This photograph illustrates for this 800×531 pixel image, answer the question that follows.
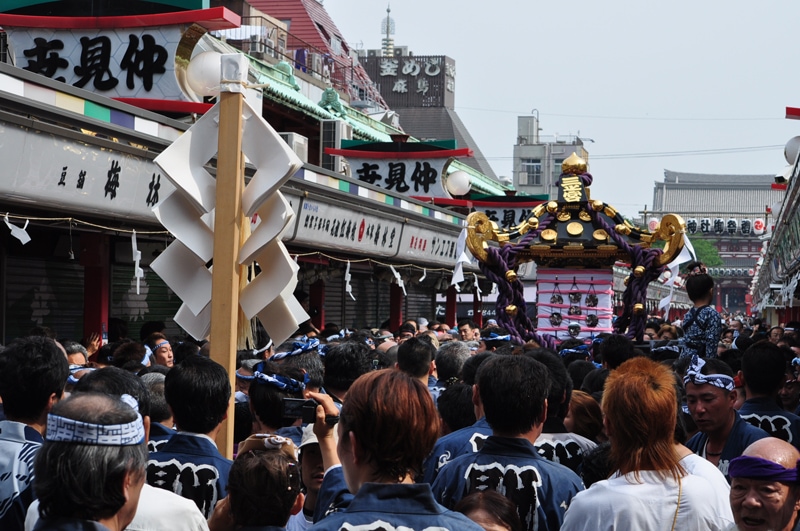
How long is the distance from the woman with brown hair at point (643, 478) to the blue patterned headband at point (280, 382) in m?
1.88

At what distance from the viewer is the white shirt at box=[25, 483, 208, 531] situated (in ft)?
12.2

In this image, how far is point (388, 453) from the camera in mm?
3174

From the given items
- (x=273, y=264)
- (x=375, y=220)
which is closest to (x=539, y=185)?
(x=375, y=220)

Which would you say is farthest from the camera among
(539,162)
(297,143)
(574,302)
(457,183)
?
(539,162)

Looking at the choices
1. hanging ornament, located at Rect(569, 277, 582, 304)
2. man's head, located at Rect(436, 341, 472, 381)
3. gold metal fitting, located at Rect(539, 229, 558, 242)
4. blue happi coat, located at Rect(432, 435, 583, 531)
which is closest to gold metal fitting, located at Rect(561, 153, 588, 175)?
gold metal fitting, located at Rect(539, 229, 558, 242)

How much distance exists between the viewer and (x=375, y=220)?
1869 cm

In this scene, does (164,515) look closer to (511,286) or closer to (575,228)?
(511,286)

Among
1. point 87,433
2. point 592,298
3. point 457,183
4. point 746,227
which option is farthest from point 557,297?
point 746,227

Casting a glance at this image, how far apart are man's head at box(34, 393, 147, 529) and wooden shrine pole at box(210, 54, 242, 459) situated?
106 inches

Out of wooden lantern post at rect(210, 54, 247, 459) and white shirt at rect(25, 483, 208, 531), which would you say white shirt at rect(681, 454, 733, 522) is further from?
wooden lantern post at rect(210, 54, 247, 459)

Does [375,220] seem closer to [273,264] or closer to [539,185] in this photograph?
[273,264]

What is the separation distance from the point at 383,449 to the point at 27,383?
205 centimetres

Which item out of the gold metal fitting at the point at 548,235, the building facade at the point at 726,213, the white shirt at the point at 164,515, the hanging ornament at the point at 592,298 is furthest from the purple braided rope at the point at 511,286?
the building facade at the point at 726,213

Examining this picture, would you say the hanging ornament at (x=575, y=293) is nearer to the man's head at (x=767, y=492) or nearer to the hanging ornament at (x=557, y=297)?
the hanging ornament at (x=557, y=297)
